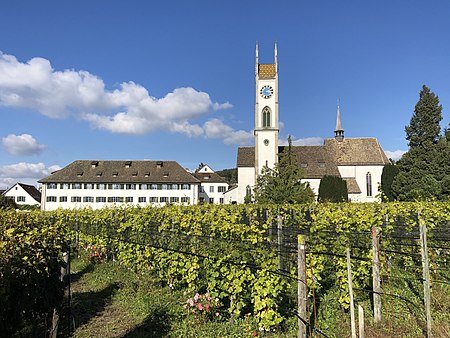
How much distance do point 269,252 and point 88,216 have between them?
35.1 feet

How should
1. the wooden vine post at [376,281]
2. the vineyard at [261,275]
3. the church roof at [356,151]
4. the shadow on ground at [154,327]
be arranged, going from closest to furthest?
the vineyard at [261,275]
the shadow on ground at [154,327]
the wooden vine post at [376,281]
the church roof at [356,151]

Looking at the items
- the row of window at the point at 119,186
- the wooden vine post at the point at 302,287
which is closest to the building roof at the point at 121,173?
the row of window at the point at 119,186

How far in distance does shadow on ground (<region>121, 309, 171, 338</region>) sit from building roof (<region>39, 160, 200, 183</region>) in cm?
4386

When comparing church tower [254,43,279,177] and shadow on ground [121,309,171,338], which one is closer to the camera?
shadow on ground [121,309,171,338]

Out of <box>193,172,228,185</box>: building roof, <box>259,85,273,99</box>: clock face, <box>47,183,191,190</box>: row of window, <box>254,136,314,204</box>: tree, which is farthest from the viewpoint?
<box>193,172,228,185</box>: building roof

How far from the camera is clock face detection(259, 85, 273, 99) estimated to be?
1797 inches

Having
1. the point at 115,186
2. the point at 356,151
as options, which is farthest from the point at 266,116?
the point at 115,186

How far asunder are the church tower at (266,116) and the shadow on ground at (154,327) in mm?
37103

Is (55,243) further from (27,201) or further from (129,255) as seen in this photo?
(27,201)

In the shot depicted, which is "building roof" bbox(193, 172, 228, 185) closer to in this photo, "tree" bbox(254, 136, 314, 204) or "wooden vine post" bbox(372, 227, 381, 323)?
"tree" bbox(254, 136, 314, 204)

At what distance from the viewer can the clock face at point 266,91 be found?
4566 centimetres

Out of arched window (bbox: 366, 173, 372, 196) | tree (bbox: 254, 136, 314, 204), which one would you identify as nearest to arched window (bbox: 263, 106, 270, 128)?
arched window (bbox: 366, 173, 372, 196)

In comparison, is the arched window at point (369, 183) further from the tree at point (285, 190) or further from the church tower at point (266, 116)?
the tree at point (285, 190)

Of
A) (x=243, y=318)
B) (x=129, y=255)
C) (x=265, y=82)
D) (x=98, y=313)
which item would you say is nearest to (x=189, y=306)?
(x=243, y=318)
